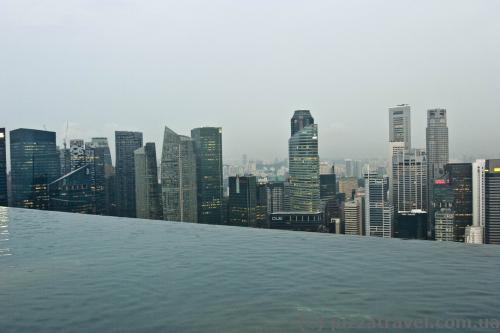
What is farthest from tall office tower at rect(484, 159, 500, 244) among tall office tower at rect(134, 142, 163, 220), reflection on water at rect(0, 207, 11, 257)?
reflection on water at rect(0, 207, 11, 257)

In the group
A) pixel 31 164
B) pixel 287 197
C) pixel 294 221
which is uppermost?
pixel 31 164

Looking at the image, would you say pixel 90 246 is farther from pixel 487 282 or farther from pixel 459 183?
pixel 459 183

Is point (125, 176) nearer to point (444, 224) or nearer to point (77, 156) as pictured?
point (77, 156)

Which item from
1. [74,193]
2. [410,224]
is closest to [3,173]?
[74,193]

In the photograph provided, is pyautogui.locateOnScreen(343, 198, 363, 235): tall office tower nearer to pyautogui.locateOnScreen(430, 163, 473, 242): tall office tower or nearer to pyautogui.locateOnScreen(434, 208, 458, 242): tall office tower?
pyautogui.locateOnScreen(430, 163, 473, 242): tall office tower

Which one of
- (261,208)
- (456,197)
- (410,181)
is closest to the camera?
(456,197)
